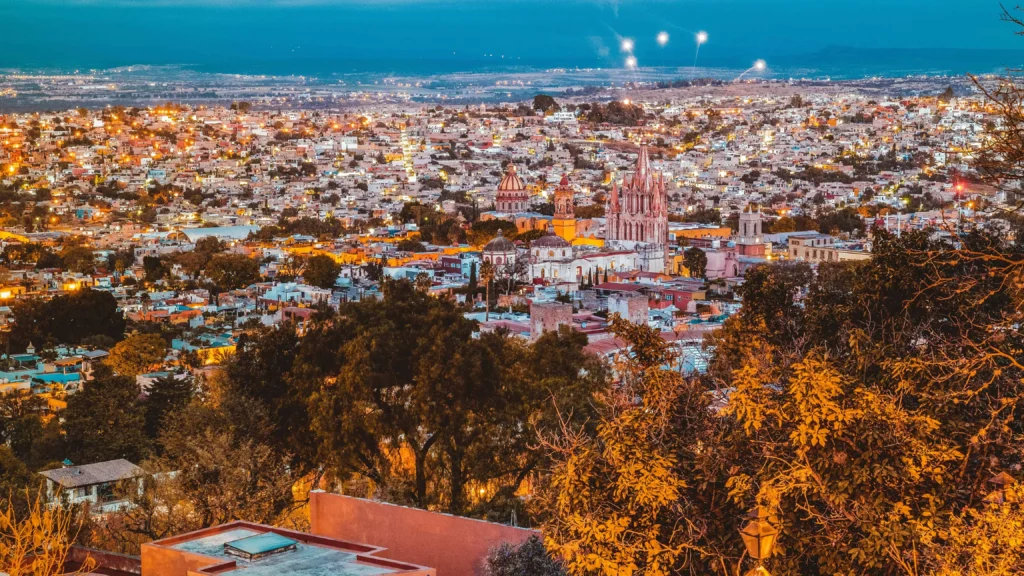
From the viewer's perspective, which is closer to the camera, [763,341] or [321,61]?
[763,341]

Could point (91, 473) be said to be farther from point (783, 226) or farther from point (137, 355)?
point (783, 226)

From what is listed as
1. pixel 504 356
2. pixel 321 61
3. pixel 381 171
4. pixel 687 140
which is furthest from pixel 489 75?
pixel 504 356

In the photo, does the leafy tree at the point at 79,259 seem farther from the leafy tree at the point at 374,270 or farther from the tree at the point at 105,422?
the tree at the point at 105,422

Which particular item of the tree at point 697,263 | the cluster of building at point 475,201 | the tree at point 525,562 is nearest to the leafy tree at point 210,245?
the cluster of building at point 475,201

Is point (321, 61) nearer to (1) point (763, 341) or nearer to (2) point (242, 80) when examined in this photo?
(2) point (242, 80)

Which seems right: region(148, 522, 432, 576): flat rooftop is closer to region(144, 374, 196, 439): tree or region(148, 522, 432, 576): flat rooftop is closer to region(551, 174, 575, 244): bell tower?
region(144, 374, 196, 439): tree

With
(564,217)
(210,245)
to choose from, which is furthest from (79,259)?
(564,217)
